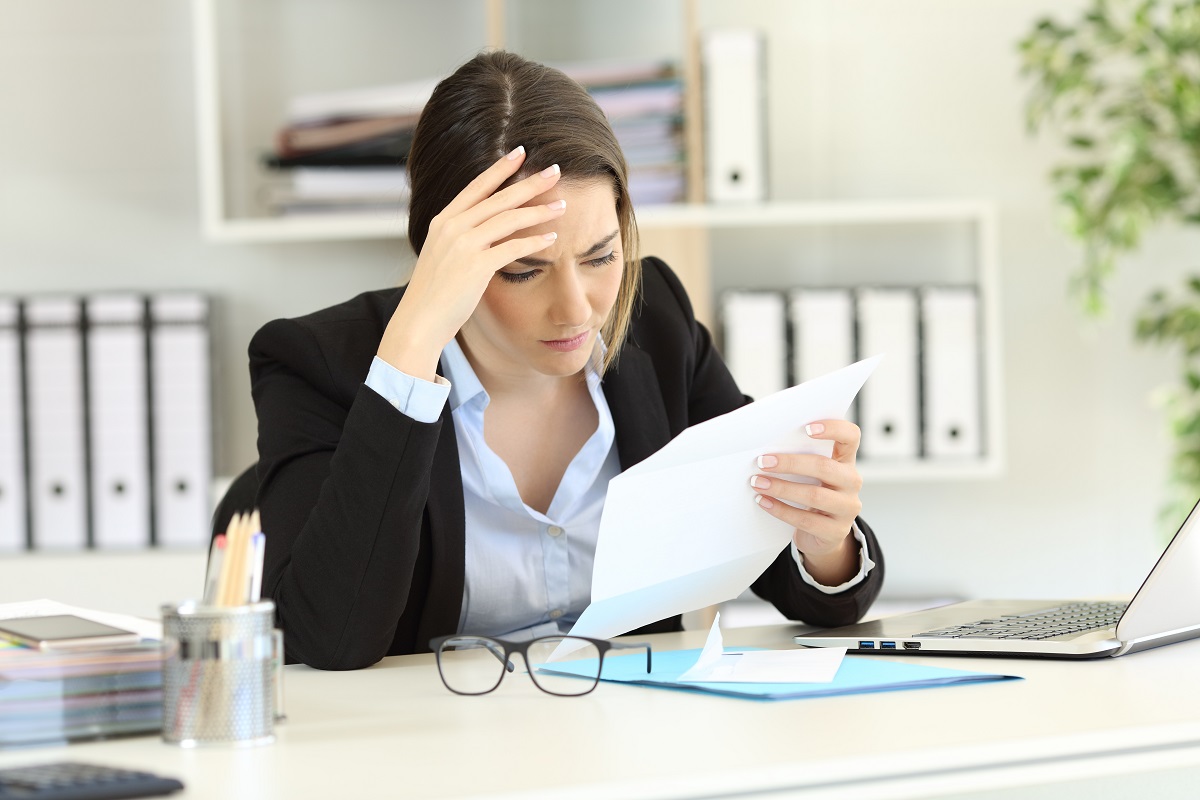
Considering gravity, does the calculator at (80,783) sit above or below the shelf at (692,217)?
below

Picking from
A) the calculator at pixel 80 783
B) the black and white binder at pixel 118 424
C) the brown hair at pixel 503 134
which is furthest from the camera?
the black and white binder at pixel 118 424

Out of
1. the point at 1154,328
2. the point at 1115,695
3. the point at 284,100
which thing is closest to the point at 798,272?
the point at 1154,328

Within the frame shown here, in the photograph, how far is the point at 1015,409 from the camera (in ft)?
8.73

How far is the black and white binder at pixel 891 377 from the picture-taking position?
2.38 m

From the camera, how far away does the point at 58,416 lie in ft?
7.62

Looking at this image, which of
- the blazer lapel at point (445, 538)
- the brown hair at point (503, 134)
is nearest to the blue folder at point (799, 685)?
the blazer lapel at point (445, 538)

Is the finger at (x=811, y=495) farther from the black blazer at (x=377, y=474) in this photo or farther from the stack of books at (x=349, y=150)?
the stack of books at (x=349, y=150)

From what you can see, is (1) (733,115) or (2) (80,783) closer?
(2) (80,783)

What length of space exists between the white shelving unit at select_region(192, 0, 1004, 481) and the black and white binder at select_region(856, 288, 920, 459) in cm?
4

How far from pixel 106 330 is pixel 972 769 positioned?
1930 mm

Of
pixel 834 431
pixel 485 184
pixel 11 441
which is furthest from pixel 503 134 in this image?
pixel 11 441

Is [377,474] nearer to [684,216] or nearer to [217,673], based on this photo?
[217,673]

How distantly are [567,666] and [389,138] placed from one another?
1506 mm

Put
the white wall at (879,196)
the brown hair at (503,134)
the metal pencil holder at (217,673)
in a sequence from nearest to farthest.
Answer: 1. the metal pencil holder at (217,673)
2. the brown hair at (503,134)
3. the white wall at (879,196)
